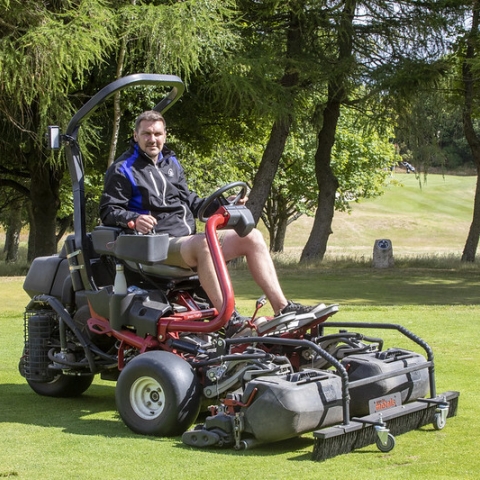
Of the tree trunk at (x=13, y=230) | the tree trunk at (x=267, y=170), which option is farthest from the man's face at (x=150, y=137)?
the tree trunk at (x=13, y=230)

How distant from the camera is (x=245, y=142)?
2841 cm

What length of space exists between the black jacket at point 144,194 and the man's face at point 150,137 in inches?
2.1

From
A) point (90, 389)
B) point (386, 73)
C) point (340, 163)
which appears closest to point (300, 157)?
point (340, 163)

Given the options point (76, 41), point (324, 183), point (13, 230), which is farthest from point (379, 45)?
point (13, 230)

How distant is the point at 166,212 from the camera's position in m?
6.66

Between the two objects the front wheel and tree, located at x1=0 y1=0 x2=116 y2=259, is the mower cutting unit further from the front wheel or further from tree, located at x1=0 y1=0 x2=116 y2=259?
tree, located at x1=0 y1=0 x2=116 y2=259

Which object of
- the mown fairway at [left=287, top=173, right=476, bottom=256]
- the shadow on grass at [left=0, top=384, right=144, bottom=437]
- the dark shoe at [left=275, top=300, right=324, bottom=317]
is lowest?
the mown fairway at [left=287, top=173, right=476, bottom=256]

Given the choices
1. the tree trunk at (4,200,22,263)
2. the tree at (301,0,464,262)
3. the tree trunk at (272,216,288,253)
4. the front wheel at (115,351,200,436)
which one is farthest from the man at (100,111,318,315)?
the tree trunk at (272,216,288,253)

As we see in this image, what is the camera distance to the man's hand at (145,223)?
614 cm

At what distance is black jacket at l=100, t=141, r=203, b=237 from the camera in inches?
257

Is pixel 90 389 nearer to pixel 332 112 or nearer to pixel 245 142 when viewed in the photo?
pixel 332 112

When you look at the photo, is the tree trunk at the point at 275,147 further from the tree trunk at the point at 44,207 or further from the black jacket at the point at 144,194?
the black jacket at the point at 144,194

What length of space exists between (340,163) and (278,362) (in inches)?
1569

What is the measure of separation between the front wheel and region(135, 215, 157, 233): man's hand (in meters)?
0.82
